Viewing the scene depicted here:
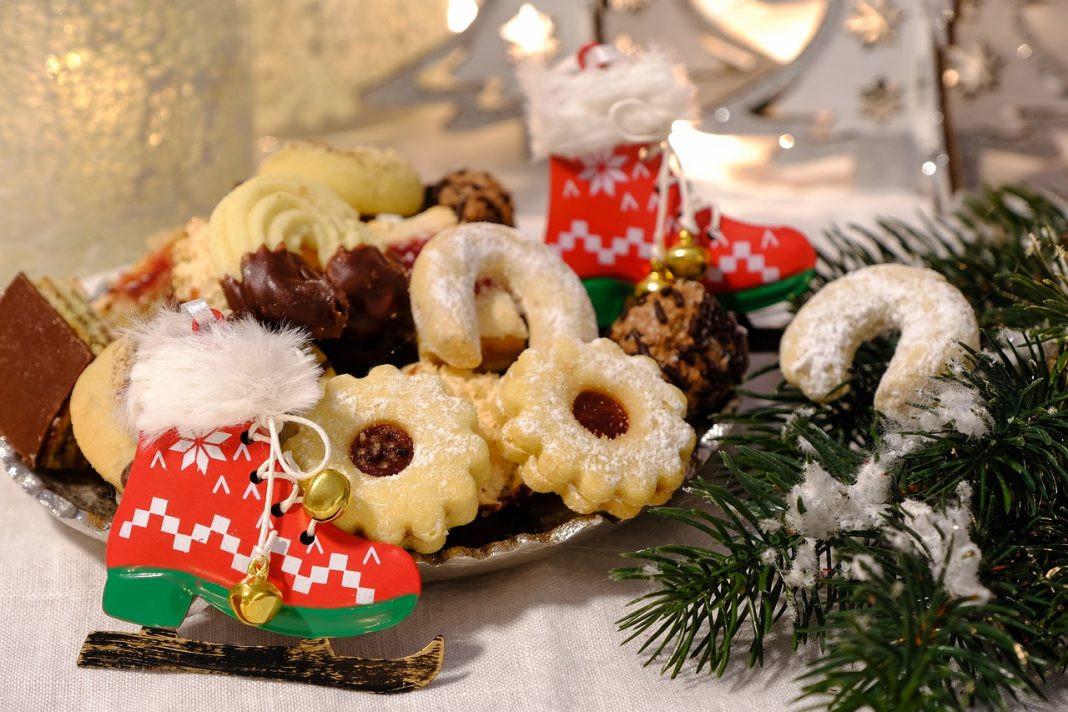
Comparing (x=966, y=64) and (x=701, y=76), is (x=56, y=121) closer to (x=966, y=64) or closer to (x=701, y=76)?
(x=701, y=76)

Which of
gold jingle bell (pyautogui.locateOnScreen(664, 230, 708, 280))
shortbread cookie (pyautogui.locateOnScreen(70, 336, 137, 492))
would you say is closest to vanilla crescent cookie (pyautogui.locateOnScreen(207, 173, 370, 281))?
shortbread cookie (pyautogui.locateOnScreen(70, 336, 137, 492))

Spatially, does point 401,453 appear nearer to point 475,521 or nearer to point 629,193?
point 475,521

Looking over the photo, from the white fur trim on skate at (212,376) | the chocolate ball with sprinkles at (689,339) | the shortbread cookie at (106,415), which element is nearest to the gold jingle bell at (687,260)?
the chocolate ball with sprinkles at (689,339)

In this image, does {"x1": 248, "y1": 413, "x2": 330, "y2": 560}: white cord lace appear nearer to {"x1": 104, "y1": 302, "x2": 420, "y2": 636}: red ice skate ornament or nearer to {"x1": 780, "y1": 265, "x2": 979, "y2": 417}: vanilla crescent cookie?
{"x1": 104, "y1": 302, "x2": 420, "y2": 636}: red ice skate ornament

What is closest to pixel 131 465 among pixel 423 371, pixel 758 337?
pixel 423 371

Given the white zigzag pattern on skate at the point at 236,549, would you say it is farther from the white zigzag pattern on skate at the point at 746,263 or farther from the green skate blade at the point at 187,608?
the white zigzag pattern on skate at the point at 746,263

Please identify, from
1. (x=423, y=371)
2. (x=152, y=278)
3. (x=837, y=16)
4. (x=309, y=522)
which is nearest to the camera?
(x=309, y=522)

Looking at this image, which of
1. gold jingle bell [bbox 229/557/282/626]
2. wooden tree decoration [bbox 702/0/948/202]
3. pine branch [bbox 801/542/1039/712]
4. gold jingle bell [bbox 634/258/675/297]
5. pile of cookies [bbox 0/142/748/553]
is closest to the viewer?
pine branch [bbox 801/542/1039/712]
